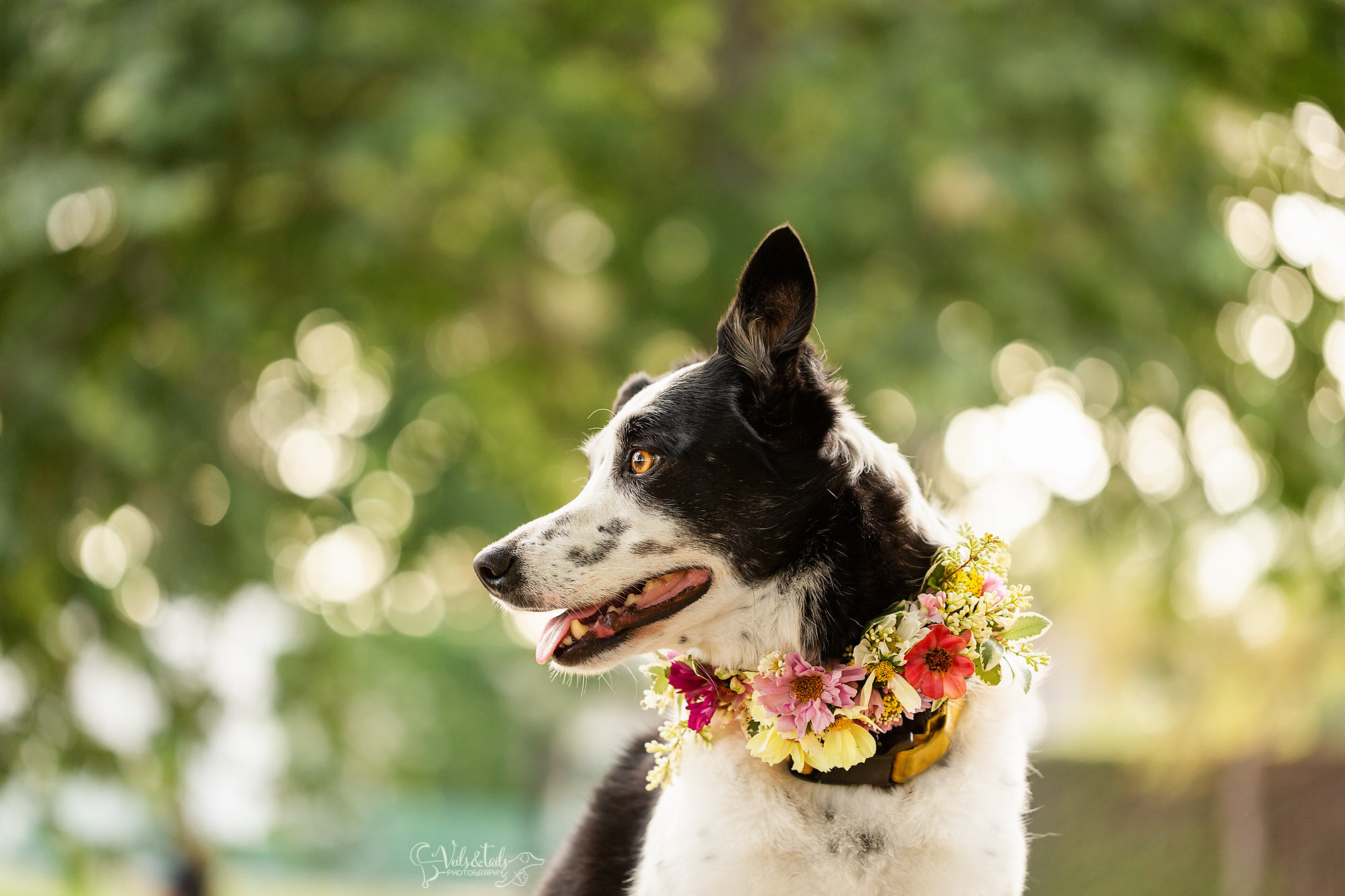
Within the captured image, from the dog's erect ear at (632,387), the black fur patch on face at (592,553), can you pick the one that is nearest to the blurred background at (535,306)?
the dog's erect ear at (632,387)

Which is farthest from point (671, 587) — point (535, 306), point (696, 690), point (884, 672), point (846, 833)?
point (535, 306)

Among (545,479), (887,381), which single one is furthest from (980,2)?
(545,479)

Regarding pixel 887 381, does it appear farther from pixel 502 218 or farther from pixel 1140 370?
pixel 502 218

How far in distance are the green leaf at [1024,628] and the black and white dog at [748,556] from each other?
139 millimetres

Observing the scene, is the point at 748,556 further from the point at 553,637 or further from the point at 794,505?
the point at 553,637

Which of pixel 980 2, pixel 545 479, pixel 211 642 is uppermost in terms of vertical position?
pixel 980 2

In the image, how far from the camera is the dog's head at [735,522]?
7.70ft

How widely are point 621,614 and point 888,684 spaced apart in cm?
55

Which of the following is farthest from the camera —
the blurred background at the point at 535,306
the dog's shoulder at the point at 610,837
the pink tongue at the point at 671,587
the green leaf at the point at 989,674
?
the blurred background at the point at 535,306

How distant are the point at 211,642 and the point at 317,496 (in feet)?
3.74

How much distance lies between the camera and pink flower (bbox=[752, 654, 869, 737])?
2.20 meters

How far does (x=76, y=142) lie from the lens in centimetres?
585

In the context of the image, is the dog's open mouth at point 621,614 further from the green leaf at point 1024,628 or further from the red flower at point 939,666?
the green leaf at point 1024,628

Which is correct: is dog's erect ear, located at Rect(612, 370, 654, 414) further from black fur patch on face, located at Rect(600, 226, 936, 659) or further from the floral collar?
the floral collar
